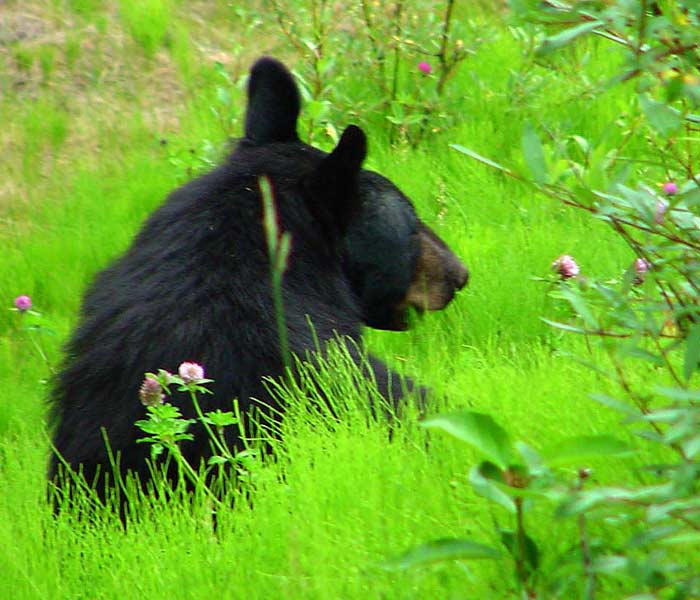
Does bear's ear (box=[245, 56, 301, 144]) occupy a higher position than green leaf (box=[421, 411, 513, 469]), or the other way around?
green leaf (box=[421, 411, 513, 469])

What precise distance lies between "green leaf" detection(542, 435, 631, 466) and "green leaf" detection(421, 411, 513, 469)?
0.25 feet

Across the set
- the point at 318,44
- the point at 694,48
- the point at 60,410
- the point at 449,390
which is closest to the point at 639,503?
the point at 694,48

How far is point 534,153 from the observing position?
2.43m

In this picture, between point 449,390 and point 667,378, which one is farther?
point 449,390

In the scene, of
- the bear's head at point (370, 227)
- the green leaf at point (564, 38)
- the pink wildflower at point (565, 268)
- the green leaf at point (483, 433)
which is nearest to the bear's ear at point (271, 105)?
the bear's head at point (370, 227)

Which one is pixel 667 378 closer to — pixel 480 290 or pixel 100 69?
pixel 480 290

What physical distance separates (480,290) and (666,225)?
2871 mm

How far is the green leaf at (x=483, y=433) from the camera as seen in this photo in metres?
2.13

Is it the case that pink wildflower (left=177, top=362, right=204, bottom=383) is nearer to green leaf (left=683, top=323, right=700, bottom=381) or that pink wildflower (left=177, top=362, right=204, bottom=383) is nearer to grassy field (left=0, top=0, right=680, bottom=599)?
grassy field (left=0, top=0, right=680, bottom=599)

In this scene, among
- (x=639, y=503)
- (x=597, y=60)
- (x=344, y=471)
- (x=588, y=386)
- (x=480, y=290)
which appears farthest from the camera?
(x=597, y=60)

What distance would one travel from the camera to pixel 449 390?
393 centimetres

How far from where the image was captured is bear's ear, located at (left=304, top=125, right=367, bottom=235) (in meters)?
4.20

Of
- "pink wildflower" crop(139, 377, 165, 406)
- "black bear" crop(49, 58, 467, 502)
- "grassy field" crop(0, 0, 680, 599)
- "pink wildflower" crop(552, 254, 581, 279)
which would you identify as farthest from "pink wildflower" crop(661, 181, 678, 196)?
"pink wildflower" crop(139, 377, 165, 406)

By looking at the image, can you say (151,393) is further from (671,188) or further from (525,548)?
(671,188)
